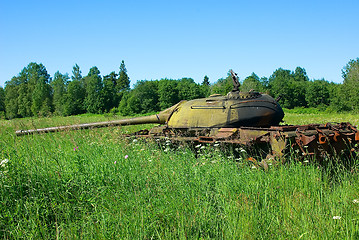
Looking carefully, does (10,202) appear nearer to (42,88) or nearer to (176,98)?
(176,98)

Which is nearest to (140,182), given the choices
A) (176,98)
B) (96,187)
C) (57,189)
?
(96,187)

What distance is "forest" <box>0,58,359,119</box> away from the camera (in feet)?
169

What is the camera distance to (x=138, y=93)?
66875mm

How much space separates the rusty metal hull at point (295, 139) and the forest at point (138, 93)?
138 feet

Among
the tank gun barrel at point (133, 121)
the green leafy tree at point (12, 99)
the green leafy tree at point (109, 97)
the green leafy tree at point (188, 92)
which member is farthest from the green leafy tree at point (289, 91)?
the tank gun barrel at point (133, 121)

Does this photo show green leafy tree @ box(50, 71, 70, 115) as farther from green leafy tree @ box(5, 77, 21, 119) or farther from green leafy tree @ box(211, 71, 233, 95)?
green leafy tree @ box(211, 71, 233, 95)

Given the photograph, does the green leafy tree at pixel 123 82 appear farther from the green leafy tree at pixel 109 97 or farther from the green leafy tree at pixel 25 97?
the green leafy tree at pixel 25 97

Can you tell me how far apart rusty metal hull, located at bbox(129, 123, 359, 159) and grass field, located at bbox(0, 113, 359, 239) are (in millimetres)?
889

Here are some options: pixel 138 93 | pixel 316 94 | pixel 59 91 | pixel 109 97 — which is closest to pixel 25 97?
pixel 59 91

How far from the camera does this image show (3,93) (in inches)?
2381

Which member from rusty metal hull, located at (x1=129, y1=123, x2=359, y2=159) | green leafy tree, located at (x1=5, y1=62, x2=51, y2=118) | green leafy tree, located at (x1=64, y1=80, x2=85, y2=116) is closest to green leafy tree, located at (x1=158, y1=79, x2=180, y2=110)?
green leafy tree, located at (x1=64, y1=80, x2=85, y2=116)

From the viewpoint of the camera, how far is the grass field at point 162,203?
9.83 ft

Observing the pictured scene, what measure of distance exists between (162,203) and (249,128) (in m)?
3.33

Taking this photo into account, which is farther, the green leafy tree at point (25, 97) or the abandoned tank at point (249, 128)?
the green leafy tree at point (25, 97)
